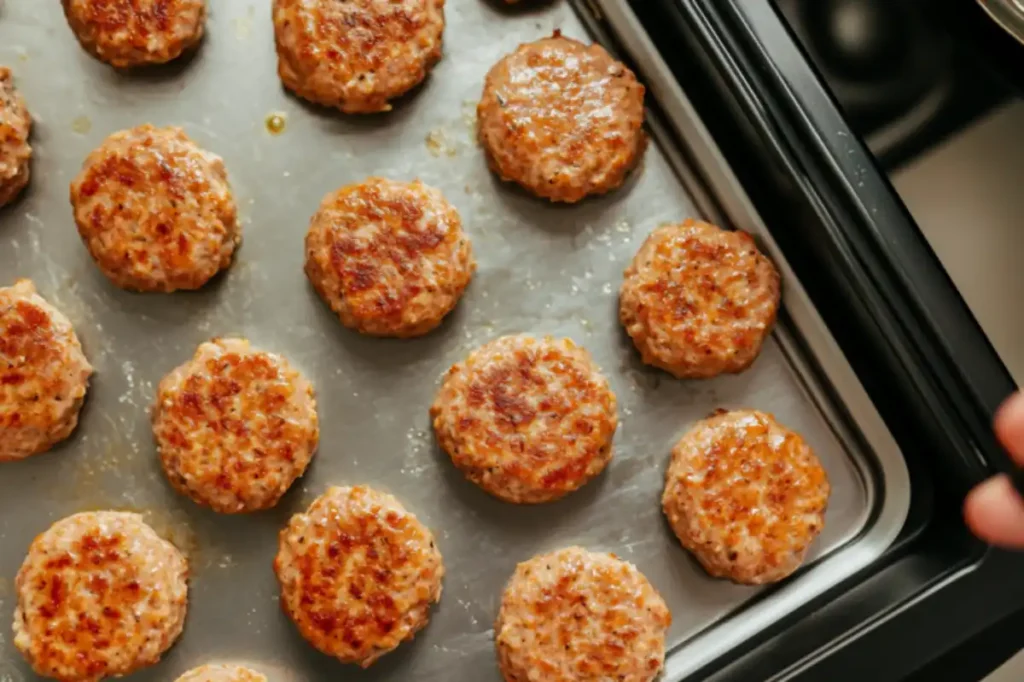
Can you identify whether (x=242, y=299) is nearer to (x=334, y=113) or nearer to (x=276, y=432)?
(x=276, y=432)

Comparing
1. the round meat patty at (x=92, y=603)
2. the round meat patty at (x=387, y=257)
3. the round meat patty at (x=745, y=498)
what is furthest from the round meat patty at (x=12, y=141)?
the round meat patty at (x=745, y=498)

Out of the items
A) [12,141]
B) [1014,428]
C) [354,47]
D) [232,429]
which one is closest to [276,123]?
[354,47]

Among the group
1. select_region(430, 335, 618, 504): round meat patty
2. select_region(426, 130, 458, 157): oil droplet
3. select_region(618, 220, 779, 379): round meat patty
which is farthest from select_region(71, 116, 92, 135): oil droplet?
select_region(618, 220, 779, 379): round meat patty

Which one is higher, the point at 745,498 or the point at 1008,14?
the point at 1008,14

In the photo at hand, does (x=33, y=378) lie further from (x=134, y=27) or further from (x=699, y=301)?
(x=699, y=301)

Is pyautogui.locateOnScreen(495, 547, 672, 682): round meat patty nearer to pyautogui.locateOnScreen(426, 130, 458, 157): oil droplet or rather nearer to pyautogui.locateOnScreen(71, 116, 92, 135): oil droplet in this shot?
pyautogui.locateOnScreen(426, 130, 458, 157): oil droplet
